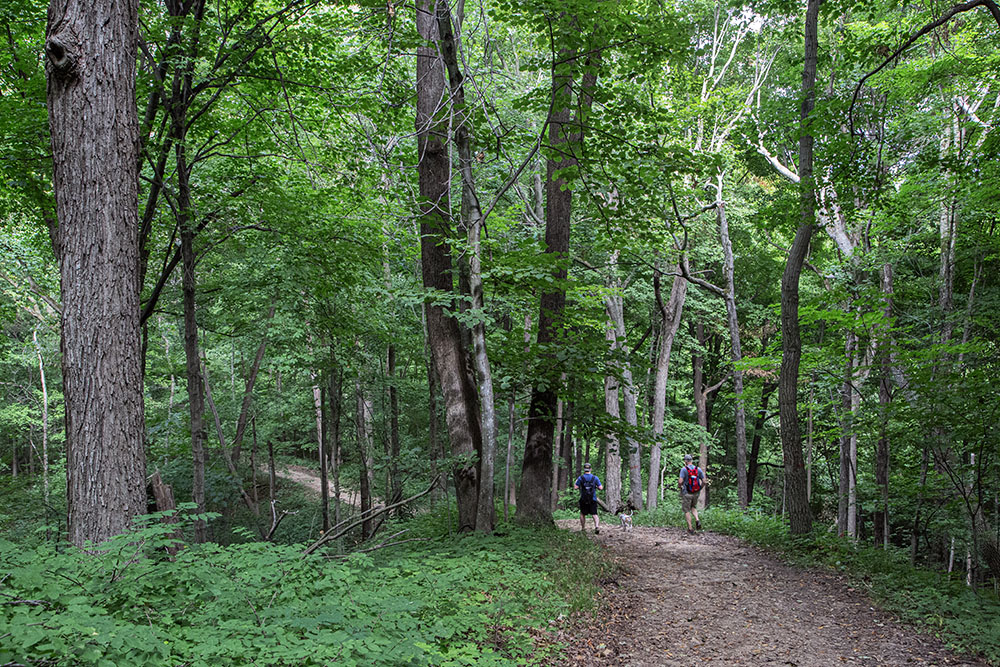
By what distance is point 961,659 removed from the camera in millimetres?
4820

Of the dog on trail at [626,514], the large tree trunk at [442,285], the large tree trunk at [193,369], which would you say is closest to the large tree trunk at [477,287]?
the large tree trunk at [442,285]

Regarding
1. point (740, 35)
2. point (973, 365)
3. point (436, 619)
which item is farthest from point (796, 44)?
point (436, 619)

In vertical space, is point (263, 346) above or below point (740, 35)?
below

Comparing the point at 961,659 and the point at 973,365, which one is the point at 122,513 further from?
the point at 973,365

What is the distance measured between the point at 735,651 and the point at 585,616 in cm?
142

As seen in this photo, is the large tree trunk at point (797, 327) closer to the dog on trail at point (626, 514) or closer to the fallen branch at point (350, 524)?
the dog on trail at point (626, 514)

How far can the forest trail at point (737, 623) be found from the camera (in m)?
4.97

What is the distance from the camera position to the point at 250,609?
137 inches

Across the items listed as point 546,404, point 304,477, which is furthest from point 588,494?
point 304,477

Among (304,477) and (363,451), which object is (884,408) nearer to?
(363,451)

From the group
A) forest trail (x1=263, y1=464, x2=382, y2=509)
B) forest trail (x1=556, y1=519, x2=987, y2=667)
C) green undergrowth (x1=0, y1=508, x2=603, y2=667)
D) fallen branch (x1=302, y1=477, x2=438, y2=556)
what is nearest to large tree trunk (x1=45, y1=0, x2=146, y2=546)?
green undergrowth (x1=0, y1=508, x2=603, y2=667)

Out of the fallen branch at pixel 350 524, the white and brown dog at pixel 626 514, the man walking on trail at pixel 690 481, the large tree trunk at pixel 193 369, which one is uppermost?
the large tree trunk at pixel 193 369

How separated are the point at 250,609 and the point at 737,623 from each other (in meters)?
4.90

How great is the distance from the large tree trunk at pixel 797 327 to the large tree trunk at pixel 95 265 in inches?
335
